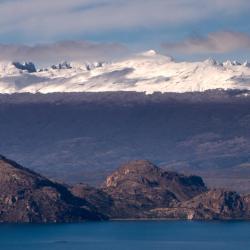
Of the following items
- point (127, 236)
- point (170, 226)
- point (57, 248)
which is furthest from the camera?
point (170, 226)

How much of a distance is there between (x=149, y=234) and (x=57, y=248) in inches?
973

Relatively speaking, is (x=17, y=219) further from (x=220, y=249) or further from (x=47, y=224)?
(x=220, y=249)

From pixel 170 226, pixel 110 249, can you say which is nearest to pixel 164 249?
pixel 110 249

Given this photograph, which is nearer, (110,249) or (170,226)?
(110,249)

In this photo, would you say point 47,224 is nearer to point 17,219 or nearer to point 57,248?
point 17,219

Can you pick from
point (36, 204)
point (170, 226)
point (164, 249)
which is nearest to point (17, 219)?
point (36, 204)

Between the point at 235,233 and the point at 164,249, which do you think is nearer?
the point at 164,249

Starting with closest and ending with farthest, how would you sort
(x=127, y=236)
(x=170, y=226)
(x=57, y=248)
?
1. (x=57, y=248)
2. (x=127, y=236)
3. (x=170, y=226)

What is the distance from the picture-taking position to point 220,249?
156 meters

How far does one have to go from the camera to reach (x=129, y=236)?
174 metres

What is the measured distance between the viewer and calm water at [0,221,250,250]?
16012 cm

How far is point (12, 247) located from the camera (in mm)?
158000

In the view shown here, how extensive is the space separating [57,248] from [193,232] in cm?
2953

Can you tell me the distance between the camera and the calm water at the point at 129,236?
6304 inches
